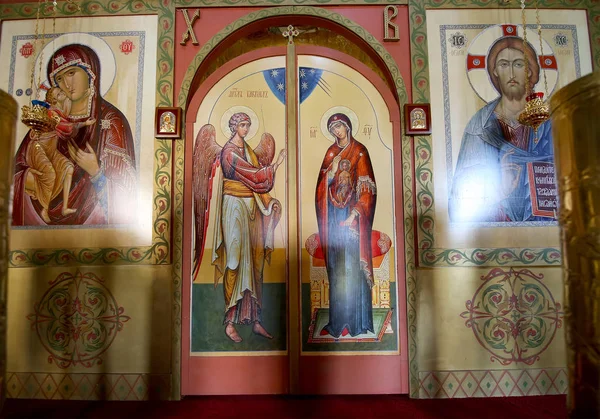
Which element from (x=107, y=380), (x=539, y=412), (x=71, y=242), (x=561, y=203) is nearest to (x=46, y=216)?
(x=71, y=242)

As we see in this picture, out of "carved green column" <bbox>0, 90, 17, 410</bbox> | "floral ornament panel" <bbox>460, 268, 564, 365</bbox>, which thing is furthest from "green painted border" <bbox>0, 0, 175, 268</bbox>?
"floral ornament panel" <bbox>460, 268, 564, 365</bbox>

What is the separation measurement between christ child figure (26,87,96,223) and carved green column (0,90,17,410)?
2.83 m

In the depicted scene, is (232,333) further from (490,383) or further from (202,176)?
(490,383)

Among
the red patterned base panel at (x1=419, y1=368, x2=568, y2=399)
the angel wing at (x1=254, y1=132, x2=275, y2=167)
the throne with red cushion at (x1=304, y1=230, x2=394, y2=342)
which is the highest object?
the angel wing at (x1=254, y1=132, x2=275, y2=167)

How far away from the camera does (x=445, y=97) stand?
411 centimetres

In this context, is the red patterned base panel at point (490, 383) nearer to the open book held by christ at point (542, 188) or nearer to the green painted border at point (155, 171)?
the open book held by christ at point (542, 188)

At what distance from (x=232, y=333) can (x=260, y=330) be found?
245mm

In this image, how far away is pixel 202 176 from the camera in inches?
164

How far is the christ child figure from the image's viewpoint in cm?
402

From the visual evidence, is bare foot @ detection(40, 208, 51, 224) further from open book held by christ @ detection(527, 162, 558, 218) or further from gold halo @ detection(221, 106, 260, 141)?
open book held by christ @ detection(527, 162, 558, 218)

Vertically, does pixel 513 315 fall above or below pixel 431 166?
below

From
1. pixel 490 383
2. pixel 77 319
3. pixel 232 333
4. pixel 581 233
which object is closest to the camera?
pixel 581 233

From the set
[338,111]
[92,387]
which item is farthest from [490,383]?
[92,387]

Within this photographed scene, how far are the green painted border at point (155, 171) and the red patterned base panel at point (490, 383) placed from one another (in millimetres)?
2447
